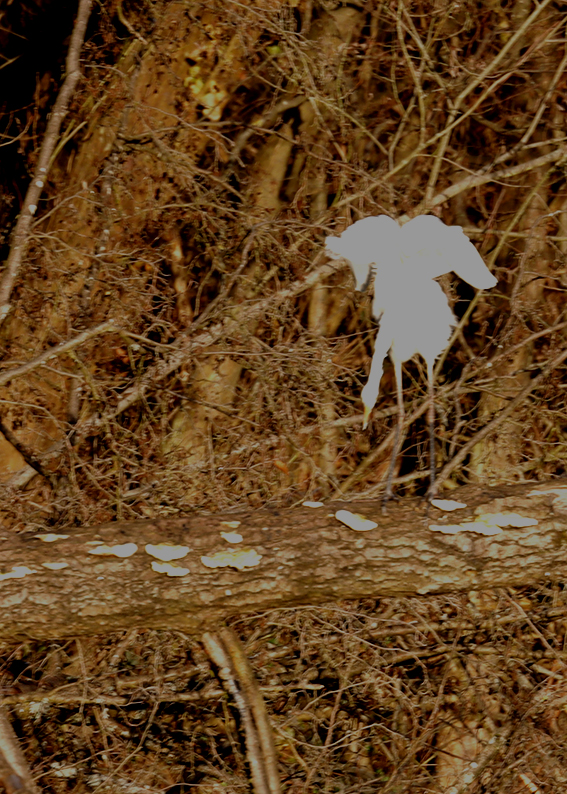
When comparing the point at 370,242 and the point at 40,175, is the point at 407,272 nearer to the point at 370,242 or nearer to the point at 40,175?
the point at 370,242

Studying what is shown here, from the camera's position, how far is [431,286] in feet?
9.36

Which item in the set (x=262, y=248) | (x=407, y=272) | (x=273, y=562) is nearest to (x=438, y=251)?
(x=407, y=272)

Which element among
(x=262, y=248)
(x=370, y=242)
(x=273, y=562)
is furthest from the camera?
(x=262, y=248)

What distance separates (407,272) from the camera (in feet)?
9.15

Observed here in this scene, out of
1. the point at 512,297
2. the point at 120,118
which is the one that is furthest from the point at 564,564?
the point at 120,118

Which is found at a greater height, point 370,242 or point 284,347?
point 370,242

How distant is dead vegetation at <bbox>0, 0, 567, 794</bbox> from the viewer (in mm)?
3561

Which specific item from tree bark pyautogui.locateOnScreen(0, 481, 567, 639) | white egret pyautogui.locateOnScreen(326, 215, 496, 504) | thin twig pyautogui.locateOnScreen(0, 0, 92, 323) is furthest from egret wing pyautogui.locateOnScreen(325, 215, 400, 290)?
thin twig pyautogui.locateOnScreen(0, 0, 92, 323)

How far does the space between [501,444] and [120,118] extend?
236cm

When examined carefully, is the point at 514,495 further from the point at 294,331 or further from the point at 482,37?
the point at 482,37

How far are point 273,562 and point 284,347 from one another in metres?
1.64

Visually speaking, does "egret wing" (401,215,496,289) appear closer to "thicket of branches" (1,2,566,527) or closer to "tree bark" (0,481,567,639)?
"tree bark" (0,481,567,639)

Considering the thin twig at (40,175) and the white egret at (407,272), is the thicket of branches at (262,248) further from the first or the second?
the white egret at (407,272)

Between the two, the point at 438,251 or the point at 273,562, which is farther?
the point at 438,251
